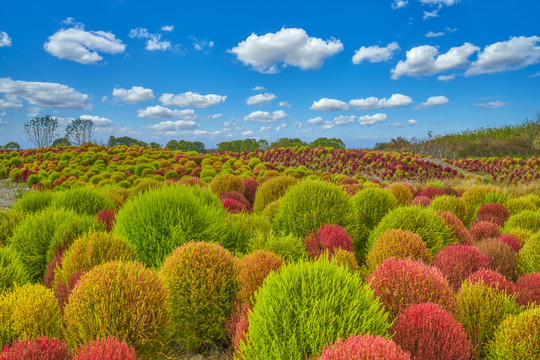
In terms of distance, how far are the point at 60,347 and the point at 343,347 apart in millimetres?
1991

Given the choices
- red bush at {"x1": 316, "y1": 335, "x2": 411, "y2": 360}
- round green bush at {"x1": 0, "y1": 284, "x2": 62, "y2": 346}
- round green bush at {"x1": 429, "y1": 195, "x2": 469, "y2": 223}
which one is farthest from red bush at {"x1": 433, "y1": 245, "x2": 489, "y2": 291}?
round green bush at {"x1": 0, "y1": 284, "x2": 62, "y2": 346}

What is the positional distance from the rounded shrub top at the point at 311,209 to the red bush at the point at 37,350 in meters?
3.71

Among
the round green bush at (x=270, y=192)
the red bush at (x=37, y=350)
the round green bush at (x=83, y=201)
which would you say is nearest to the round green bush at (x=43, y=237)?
the round green bush at (x=83, y=201)

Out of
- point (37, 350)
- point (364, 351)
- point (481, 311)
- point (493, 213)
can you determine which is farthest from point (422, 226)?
point (37, 350)

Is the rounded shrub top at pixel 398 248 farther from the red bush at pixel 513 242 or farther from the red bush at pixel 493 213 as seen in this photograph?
the red bush at pixel 493 213

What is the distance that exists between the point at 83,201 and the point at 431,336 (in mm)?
6674

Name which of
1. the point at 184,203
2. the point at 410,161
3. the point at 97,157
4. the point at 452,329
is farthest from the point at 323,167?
the point at 452,329

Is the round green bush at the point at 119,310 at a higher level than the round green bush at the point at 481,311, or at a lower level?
higher

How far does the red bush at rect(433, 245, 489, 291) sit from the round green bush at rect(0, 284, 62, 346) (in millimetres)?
4059

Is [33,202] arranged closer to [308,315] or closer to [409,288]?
[308,315]

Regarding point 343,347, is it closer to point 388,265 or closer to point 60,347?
point 388,265

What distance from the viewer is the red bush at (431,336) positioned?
2.12 meters

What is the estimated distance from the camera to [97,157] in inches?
767

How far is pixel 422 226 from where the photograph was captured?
16.3ft
